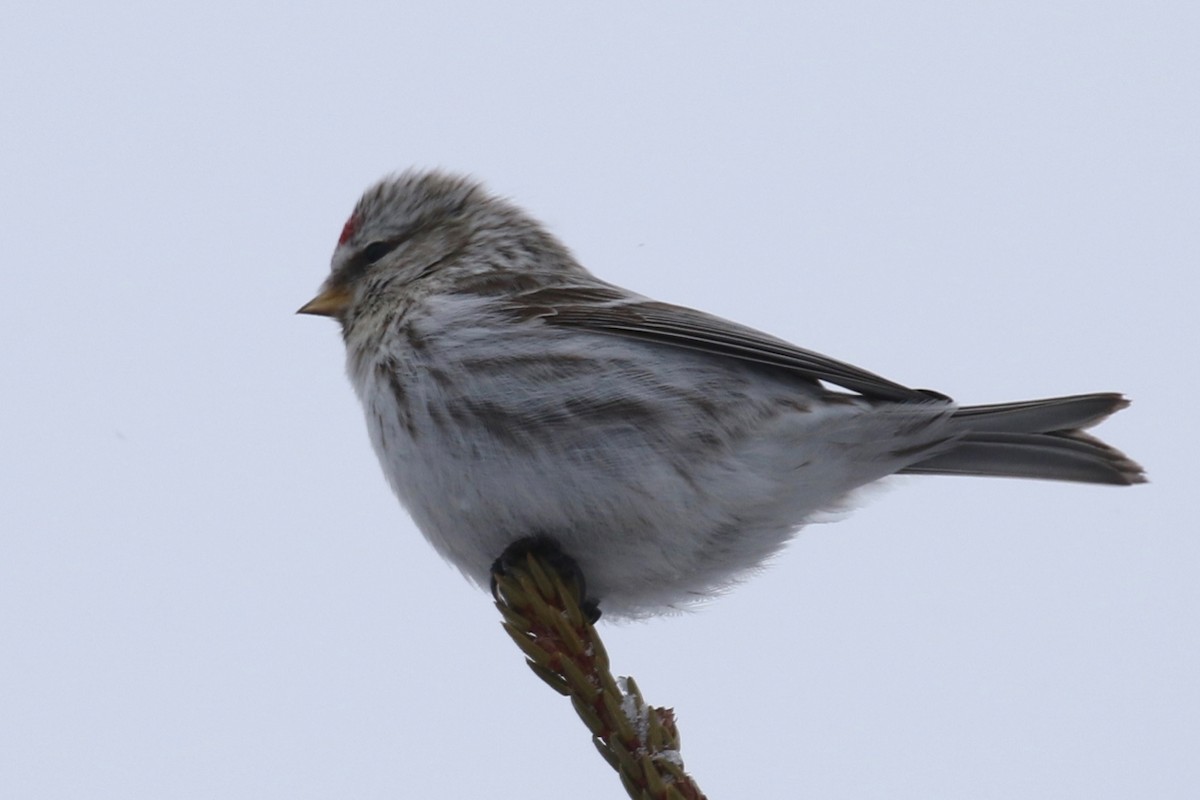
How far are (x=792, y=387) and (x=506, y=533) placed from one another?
812 mm

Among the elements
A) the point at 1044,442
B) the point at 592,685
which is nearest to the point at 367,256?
the point at 592,685

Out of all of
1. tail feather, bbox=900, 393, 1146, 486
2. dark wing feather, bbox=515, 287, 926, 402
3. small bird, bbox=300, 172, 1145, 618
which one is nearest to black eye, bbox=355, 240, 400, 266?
small bird, bbox=300, 172, 1145, 618

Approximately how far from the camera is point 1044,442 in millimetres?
2990

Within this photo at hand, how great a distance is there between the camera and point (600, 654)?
2.57m

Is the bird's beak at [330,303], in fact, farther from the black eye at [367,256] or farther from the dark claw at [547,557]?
the dark claw at [547,557]

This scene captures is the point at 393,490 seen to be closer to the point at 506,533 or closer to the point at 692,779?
the point at 506,533

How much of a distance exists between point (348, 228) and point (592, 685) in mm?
2020

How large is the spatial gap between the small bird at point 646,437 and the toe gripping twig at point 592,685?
0.81 feet

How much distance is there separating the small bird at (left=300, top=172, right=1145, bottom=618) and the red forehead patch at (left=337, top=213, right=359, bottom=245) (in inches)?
25.8

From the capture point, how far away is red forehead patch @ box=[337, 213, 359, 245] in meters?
3.96

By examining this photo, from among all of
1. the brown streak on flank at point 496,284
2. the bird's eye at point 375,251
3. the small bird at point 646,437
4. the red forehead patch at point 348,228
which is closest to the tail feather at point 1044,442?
the small bird at point 646,437

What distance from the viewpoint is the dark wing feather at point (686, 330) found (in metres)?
3.08

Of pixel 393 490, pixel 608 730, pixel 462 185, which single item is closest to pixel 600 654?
pixel 608 730

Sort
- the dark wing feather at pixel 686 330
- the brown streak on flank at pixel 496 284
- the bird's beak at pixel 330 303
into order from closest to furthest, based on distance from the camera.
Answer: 1. the dark wing feather at pixel 686 330
2. the brown streak on flank at pixel 496 284
3. the bird's beak at pixel 330 303
